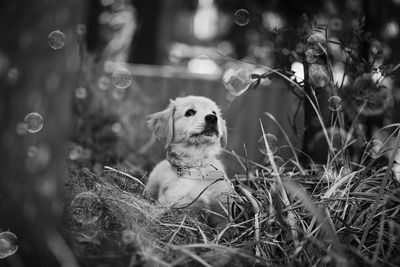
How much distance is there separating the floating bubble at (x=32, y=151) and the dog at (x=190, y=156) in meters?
0.97

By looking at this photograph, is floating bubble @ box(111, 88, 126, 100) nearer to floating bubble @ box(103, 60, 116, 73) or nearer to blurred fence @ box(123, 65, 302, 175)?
floating bubble @ box(103, 60, 116, 73)

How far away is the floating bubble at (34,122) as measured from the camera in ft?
6.86

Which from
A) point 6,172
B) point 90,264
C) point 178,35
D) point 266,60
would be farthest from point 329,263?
point 178,35

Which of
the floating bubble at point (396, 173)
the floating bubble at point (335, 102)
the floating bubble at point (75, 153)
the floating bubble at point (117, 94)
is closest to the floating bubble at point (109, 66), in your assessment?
the floating bubble at point (117, 94)

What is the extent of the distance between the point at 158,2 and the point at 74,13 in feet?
35.1

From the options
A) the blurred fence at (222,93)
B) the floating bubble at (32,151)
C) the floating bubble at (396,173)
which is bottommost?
the blurred fence at (222,93)

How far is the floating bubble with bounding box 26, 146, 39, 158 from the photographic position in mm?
2064

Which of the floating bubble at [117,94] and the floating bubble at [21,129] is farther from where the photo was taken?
the floating bubble at [117,94]

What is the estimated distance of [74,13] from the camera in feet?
6.89

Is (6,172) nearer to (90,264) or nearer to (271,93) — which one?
(90,264)


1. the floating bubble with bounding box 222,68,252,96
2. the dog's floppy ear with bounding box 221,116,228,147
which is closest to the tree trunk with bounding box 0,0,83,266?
the floating bubble with bounding box 222,68,252,96

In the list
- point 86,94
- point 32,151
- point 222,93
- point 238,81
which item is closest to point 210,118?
point 238,81

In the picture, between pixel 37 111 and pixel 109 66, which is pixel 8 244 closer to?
pixel 37 111

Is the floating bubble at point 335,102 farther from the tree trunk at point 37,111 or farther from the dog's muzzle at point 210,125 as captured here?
the tree trunk at point 37,111
